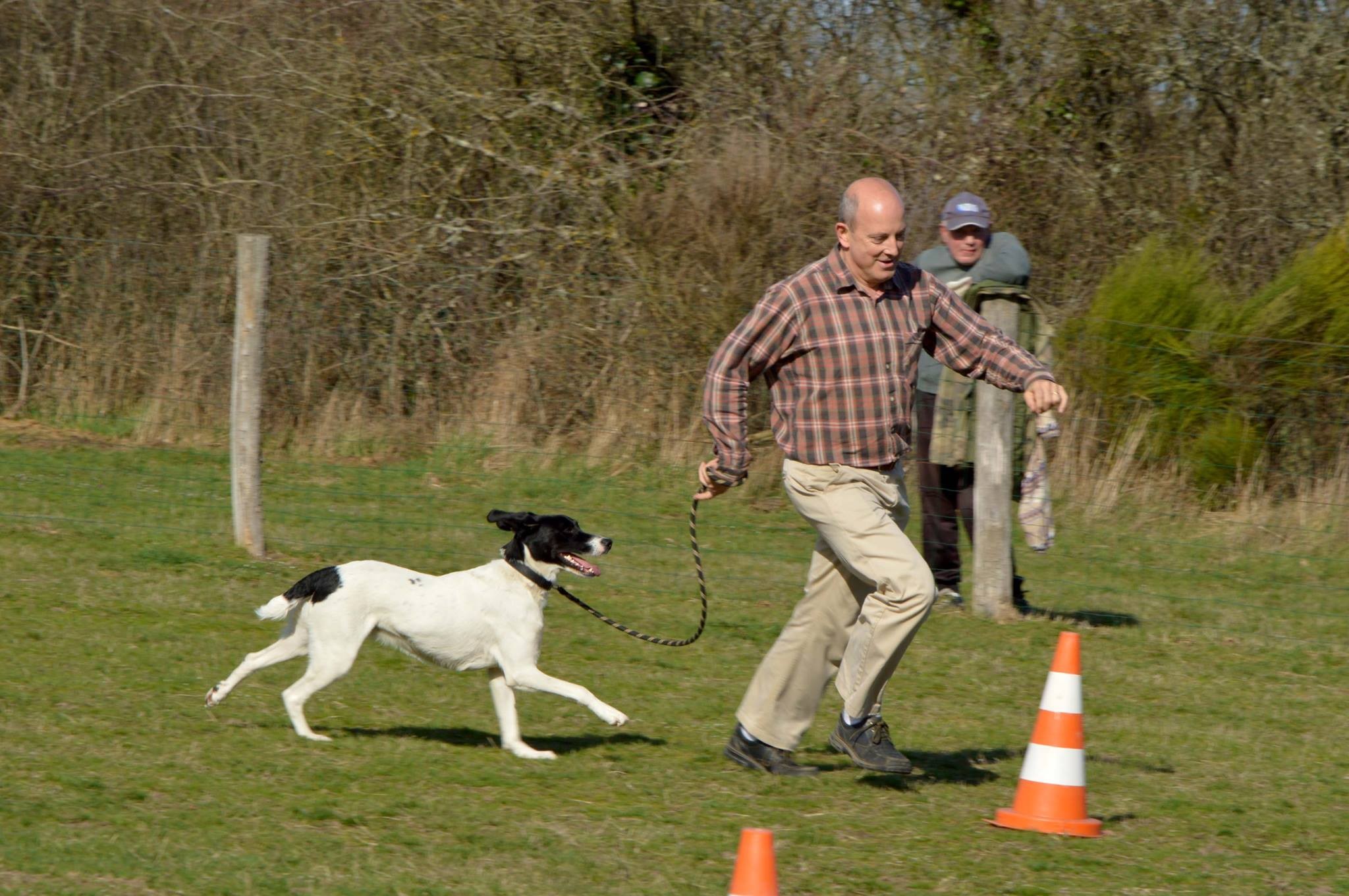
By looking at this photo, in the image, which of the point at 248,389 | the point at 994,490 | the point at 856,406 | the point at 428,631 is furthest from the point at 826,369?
the point at 248,389

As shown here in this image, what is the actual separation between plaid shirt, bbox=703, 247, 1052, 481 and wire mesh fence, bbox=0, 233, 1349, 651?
4490 mm

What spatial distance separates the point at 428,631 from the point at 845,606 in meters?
1.51

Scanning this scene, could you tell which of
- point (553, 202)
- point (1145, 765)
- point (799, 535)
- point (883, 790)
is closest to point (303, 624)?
point (883, 790)

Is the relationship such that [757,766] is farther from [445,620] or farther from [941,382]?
[941,382]

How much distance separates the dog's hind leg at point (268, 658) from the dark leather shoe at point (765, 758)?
1.64 meters

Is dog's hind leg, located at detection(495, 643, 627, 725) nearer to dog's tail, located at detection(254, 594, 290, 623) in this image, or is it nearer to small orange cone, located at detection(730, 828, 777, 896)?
dog's tail, located at detection(254, 594, 290, 623)

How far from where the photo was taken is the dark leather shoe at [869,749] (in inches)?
201

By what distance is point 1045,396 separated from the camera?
514 centimetres

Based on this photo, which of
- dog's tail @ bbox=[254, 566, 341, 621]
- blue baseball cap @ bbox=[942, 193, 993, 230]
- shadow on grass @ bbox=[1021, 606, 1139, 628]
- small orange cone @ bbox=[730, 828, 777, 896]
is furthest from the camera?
shadow on grass @ bbox=[1021, 606, 1139, 628]

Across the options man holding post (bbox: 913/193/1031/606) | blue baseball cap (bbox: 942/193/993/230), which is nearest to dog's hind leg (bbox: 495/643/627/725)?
man holding post (bbox: 913/193/1031/606)

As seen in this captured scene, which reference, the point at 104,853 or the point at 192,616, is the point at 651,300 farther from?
the point at 104,853

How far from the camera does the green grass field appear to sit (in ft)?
14.6

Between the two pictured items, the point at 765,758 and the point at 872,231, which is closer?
the point at 872,231

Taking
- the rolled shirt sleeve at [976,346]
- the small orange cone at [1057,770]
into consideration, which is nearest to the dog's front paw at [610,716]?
the small orange cone at [1057,770]
